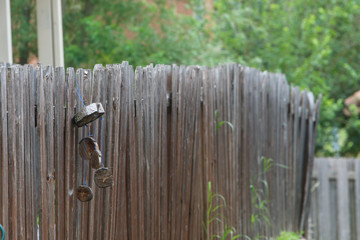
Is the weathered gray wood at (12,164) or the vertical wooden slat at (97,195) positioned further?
the vertical wooden slat at (97,195)

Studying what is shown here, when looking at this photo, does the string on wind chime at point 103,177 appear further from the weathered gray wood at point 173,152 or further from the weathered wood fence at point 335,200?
the weathered wood fence at point 335,200

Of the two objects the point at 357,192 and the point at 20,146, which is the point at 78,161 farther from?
the point at 357,192

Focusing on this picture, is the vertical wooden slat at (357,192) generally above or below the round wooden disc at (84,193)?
below

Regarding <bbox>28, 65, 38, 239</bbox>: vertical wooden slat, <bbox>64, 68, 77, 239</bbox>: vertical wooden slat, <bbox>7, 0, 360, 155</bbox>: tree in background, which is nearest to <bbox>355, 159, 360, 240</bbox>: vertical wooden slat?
<bbox>7, 0, 360, 155</bbox>: tree in background

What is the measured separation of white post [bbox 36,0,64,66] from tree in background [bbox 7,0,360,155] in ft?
7.38

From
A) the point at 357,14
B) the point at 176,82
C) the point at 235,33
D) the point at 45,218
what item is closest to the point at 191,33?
the point at 235,33

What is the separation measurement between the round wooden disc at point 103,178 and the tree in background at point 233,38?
478 centimetres

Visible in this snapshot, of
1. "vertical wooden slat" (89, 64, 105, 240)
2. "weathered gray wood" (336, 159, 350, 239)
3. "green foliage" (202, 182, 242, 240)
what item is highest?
"vertical wooden slat" (89, 64, 105, 240)

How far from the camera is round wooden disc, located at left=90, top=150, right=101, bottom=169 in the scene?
3.06m

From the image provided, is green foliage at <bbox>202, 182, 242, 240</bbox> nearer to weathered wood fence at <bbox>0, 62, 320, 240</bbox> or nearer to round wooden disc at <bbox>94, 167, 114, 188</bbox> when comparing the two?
weathered wood fence at <bbox>0, 62, 320, 240</bbox>

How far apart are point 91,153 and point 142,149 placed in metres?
0.58

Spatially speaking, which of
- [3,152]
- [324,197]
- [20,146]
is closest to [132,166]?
[20,146]

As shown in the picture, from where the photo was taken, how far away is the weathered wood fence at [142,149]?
277cm

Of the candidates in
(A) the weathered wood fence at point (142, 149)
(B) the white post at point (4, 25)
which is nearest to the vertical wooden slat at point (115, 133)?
(A) the weathered wood fence at point (142, 149)
